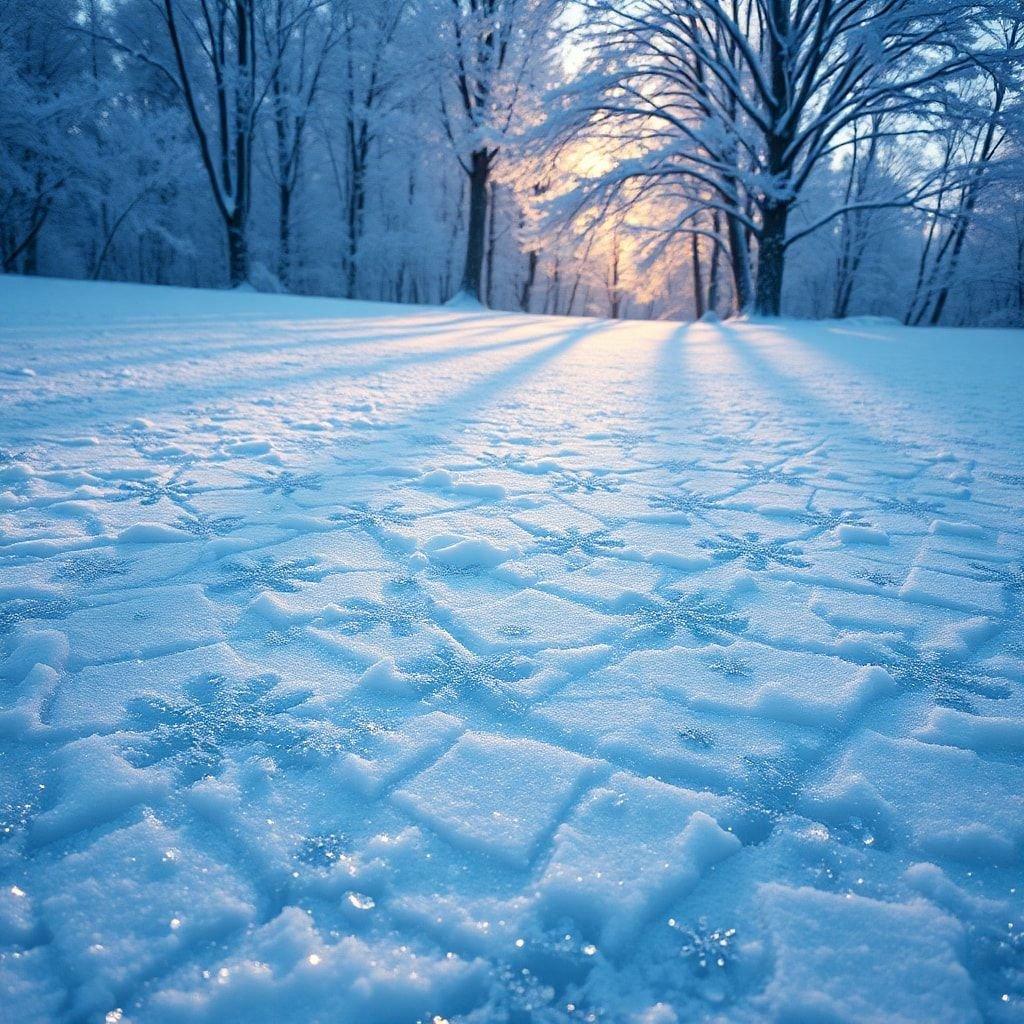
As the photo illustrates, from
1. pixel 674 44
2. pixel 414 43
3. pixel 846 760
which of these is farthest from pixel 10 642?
pixel 414 43

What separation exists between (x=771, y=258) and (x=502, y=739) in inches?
527

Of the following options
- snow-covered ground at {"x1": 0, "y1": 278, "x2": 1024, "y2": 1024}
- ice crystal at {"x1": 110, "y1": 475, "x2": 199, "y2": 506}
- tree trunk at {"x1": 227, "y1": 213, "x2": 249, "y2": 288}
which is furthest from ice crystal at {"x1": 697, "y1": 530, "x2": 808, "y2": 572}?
tree trunk at {"x1": 227, "y1": 213, "x2": 249, "y2": 288}

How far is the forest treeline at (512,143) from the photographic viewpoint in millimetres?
10688

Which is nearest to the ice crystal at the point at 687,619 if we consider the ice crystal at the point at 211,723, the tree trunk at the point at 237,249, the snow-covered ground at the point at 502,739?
the snow-covered ground at the point at 502,739

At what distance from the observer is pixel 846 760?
1.17 metres

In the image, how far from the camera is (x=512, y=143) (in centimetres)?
1159

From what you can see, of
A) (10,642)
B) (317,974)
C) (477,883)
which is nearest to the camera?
(317,974)

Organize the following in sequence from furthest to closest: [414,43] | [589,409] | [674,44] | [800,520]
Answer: [414,43] < [674,44] < [589,409] < [800,520]

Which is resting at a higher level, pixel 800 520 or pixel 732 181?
pixel 732 181

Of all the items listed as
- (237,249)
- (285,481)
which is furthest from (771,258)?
(237,249)

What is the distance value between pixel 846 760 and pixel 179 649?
61.3 inches

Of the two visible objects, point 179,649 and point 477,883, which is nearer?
point 477,883

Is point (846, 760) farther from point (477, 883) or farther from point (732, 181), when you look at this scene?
point (732, 181)

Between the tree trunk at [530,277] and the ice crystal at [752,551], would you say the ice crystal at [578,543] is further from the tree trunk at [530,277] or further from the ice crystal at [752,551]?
the tree trunk at [530,277]
